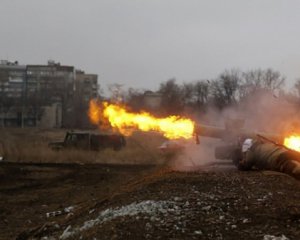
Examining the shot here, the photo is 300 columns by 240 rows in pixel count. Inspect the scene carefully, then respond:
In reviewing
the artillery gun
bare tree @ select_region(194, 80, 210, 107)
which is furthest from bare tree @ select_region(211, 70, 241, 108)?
the artillery gun

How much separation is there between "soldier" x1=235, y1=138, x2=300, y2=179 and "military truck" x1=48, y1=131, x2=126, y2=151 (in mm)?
24096

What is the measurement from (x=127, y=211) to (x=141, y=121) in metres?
13.3

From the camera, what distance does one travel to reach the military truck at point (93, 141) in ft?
144

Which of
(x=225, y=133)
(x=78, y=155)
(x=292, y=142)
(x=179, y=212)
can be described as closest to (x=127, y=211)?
(x=179, y=212)

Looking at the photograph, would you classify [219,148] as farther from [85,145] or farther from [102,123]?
[85,145]

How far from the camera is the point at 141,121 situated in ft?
77.6

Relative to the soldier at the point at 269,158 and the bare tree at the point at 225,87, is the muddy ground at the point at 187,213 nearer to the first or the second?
the soldier at the point at 269,158

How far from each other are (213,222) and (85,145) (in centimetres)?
3520

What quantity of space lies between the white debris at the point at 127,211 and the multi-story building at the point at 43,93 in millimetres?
99195

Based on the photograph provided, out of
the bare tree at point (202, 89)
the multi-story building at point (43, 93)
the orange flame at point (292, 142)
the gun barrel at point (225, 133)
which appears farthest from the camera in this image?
the multi-story building at point (43, 93)

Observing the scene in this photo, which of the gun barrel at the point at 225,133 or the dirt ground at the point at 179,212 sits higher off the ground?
the gun barrel at the point at 225,133

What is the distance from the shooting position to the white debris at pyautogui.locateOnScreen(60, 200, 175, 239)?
399 inches

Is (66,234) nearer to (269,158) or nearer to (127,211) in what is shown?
(127,211)

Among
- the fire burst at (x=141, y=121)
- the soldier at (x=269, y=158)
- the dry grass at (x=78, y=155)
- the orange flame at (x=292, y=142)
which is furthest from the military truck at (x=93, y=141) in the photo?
the soldier at (x=269, y=158)
